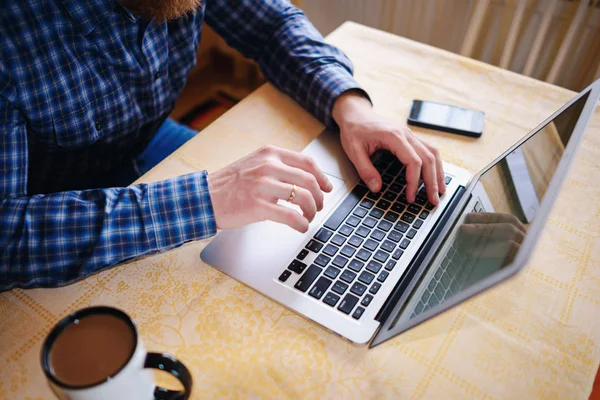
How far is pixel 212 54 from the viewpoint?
2.28 metres

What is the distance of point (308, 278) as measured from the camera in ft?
1.90

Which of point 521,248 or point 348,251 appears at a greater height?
point 521,248

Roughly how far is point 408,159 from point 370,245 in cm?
16

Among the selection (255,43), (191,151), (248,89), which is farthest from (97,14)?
(248,89)

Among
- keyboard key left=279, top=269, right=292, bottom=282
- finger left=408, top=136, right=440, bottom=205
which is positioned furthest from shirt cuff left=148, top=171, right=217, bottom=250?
finger left=408, top=136, right=440, bottom=205

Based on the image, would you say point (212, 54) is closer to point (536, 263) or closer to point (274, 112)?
point (274, 112)

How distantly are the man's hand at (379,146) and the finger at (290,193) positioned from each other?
0.13 meters

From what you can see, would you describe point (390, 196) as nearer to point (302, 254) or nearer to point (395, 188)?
point (395, 188)

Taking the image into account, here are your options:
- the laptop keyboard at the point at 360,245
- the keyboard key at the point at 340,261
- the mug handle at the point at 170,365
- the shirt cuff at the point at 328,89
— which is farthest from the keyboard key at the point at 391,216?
the mug handle at the point at 170,365

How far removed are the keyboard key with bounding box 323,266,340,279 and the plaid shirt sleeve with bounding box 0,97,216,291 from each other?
0.53 ft

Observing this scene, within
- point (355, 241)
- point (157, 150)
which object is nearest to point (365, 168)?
point (355, 241)

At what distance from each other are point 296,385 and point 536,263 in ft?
1.19

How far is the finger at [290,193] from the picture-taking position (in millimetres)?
611

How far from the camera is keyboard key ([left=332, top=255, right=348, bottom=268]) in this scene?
0.59m
